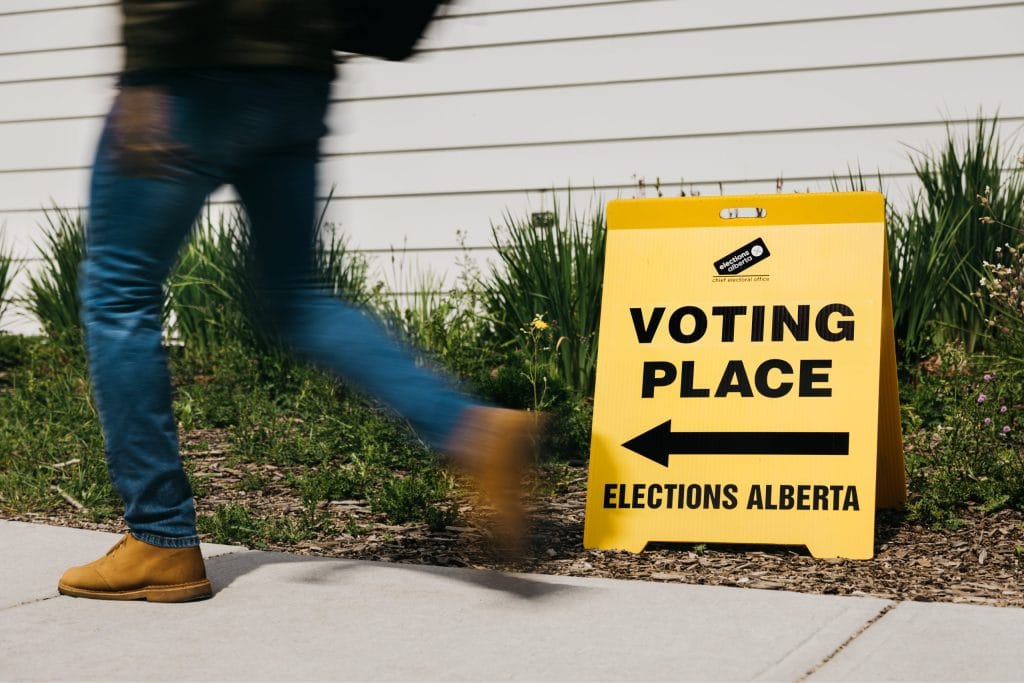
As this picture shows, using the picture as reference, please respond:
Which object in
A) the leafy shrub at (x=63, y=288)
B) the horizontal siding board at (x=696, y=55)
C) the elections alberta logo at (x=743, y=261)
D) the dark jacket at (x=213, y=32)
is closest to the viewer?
the dark jacket at (x=213, y=32)

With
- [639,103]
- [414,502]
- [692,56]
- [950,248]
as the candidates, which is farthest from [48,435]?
[950,248]

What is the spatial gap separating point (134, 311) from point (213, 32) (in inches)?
Answer: 22.6

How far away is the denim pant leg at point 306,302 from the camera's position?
2.49 meters

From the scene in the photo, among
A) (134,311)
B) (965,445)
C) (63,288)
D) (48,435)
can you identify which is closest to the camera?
(134,311)

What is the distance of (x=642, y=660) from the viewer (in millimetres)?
2258

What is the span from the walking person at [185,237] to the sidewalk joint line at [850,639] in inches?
23.7

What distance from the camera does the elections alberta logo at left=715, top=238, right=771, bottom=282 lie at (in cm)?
324

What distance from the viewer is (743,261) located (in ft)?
10.7

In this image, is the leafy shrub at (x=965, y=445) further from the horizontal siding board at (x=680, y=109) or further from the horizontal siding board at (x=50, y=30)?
the horizontal siding board at (x=50, y=30)

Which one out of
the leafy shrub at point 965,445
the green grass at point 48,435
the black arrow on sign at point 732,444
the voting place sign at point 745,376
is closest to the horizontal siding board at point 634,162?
the leafy shrub at point 965,445

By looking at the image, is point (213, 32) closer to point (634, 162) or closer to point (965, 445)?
point (965, 445)

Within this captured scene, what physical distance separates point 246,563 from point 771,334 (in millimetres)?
1423

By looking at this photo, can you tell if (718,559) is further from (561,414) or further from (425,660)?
(561,414)

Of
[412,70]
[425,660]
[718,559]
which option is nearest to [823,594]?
[718,559]
